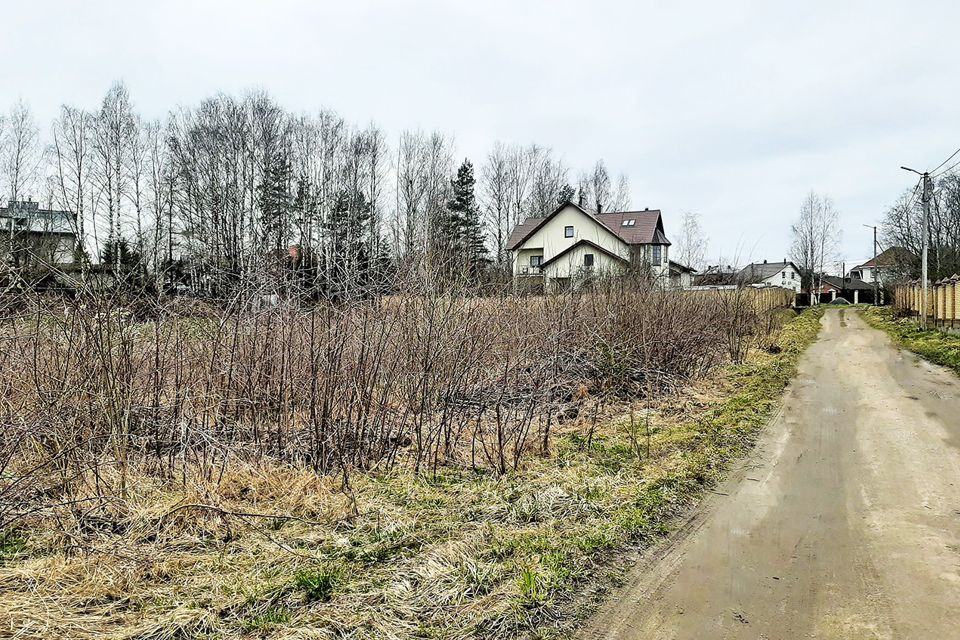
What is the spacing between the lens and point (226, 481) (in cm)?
416

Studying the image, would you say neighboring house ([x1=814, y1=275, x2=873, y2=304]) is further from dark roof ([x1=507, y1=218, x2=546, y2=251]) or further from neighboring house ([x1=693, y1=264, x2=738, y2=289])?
neighboring house ([x1=693, y1=264, x2=738, y2=289])

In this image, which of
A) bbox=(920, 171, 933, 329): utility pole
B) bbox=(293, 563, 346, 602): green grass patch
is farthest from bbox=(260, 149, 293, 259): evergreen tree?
bbox=(920, 171, 933, 329): utility pole

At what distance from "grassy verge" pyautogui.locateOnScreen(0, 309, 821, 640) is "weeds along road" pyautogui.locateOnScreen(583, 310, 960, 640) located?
11.2 inches

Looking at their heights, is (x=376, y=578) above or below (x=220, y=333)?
below

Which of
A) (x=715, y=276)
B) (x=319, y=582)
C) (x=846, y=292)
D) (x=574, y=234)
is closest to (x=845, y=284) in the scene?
(x=846, y=292)

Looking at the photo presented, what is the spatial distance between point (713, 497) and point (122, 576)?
414cm

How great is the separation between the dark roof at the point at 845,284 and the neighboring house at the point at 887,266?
14.2 ft

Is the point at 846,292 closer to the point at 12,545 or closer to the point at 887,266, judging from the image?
the point at 887,266

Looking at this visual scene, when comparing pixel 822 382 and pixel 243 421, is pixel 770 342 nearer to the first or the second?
pixel 822 382

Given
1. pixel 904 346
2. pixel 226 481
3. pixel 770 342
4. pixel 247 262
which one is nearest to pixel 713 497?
pixel 226 481

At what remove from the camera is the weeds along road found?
2734 mm

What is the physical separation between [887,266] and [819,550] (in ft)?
208

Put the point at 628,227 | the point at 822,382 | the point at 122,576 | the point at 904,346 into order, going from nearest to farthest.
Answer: the point at 122,576 < the point at 822,382 < the point at 904,346 < the point at 628,227

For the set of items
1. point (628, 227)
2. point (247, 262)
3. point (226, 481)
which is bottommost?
point (226, 481)
